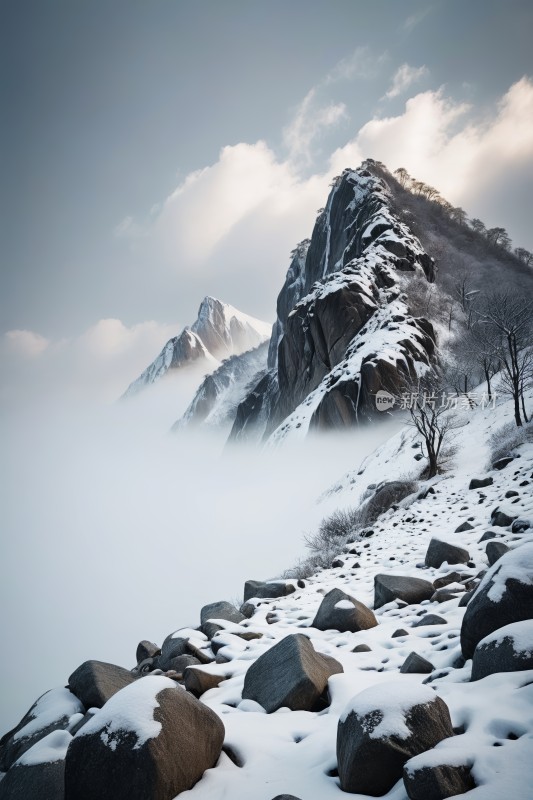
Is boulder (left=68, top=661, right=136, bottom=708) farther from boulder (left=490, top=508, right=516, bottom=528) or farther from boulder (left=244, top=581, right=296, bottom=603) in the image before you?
boulder (left=490, top=508, right=516, bottom=528)

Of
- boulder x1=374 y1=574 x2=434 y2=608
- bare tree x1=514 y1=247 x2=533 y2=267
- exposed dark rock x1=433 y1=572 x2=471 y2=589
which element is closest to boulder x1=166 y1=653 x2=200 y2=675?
boulder x1=374 y1=574 x2=434 y2=608

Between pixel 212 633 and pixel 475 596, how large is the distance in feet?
14.9

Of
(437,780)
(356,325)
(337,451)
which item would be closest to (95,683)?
(437,780)

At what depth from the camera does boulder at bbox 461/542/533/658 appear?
3.59 meters

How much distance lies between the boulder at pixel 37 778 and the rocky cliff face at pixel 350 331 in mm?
36768

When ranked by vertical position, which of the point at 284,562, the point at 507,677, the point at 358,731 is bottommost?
the point at 284,562

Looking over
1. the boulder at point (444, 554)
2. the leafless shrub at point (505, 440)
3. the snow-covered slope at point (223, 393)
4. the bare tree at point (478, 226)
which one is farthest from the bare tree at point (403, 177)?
the boulder at point (444, 554)

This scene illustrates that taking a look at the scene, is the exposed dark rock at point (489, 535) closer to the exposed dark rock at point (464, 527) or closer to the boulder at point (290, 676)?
the exposed dark rock at point (464, 527)

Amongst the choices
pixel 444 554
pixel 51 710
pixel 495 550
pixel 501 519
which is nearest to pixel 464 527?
pixel 501 519

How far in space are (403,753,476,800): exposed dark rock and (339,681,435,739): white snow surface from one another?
1.14ft

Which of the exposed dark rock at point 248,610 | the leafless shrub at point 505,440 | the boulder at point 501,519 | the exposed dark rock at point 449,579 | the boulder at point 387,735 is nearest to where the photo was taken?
the boulder at point 387,735

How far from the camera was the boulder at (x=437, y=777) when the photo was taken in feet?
6.64

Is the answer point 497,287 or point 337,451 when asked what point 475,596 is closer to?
point 337,451

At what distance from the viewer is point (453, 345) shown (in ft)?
154
